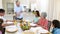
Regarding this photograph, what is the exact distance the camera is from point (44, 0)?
6008mm

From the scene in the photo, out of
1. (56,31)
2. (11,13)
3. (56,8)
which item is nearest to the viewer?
(56,31)

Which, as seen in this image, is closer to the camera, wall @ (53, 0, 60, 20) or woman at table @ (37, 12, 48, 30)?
woman at table @ (37, 12, 48, 30)

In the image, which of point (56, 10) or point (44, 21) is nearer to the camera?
point (44, 21)

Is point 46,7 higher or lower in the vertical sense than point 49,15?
higher

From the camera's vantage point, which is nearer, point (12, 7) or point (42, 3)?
point (12, 7)

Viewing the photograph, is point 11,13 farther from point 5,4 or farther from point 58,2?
point 58,2

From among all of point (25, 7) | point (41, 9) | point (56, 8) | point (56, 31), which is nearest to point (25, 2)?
point (25, 7)

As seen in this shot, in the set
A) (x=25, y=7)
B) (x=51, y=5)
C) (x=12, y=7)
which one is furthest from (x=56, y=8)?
(x=12, y=7)

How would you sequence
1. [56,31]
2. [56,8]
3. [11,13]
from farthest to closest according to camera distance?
1. [56,8]
2. [11,13]
3. [56,31]

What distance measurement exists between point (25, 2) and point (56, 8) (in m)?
1.42

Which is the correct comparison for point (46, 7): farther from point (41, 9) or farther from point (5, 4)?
point (5, 4)

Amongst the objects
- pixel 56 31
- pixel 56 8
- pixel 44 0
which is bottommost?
pixel 56 31

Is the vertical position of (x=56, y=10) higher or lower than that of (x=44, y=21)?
higher

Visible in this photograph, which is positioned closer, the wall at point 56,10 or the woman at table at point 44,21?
the woman at table at point 44,21
